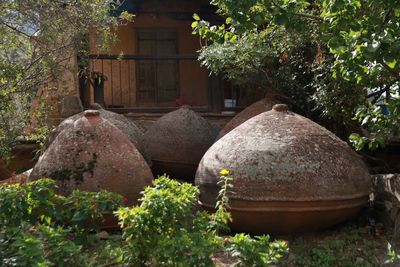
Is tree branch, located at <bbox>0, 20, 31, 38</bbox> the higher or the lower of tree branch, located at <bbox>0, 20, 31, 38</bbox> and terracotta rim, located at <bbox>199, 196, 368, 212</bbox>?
the higher

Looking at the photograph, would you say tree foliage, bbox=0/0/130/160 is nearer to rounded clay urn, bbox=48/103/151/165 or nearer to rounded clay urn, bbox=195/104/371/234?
rounded clay urn, bbox=48/103/151/165

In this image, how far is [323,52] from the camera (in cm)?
652

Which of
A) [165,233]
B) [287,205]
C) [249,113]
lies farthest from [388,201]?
[165,233]

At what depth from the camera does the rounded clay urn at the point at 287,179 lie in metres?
4.71

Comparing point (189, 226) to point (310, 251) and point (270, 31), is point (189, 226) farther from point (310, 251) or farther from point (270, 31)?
point (270, 31)

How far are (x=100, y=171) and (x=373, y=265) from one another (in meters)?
2.63

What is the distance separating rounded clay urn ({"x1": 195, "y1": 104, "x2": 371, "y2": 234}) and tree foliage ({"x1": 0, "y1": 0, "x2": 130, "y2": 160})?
2.96 m

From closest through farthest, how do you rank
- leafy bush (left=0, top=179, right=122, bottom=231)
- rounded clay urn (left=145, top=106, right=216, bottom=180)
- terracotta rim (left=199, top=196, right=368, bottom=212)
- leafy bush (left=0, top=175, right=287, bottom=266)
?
leafy bush (left=0, top=175, right=287, bottom=266) < leafy bush (left=0, top=179, right=122, bottom=231) < terracotta rim (left=199, top=196, right=368, bottom=212) < rounded clay urn (left=145, top=106, right=216, bottom=180)

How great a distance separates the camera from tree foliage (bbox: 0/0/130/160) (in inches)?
254

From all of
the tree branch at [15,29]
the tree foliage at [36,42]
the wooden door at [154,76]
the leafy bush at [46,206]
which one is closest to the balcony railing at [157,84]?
the wooden door at [154,76]

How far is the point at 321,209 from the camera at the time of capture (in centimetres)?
475

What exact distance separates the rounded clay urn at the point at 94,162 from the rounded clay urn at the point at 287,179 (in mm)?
727

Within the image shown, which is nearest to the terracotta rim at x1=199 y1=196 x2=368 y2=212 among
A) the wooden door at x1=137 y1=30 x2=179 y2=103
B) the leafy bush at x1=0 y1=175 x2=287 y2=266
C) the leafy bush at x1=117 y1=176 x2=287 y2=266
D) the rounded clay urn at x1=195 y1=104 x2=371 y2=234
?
the rounded clay urn at x1=195 y1=104 x2=371 y2=234

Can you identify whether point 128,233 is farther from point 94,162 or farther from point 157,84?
point 157,84
